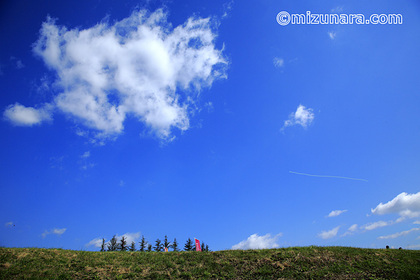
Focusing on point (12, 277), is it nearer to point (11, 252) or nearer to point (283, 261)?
point (11, 252)

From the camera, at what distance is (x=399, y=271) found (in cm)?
1664

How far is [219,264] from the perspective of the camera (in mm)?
18516

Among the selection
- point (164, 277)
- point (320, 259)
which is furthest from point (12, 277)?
point (320, 259)

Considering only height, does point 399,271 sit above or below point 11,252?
below

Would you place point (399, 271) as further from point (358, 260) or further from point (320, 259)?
point (320, 259)

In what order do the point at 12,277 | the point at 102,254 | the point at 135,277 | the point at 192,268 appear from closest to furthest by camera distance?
the point at 12,277, the point at 135,277, the point at 192,268, the point at 102,254

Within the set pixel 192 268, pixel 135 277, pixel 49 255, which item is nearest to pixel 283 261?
pixel 192 268

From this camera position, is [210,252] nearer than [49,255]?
No

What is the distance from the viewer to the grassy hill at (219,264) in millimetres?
16125

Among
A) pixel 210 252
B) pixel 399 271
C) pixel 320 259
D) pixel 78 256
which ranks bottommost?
pixel 399 271

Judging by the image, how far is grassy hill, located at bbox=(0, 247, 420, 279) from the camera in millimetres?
16125

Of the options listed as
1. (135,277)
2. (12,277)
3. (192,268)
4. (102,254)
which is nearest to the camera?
(12,277)

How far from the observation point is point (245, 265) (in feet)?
59.7

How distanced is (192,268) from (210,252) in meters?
3.58
